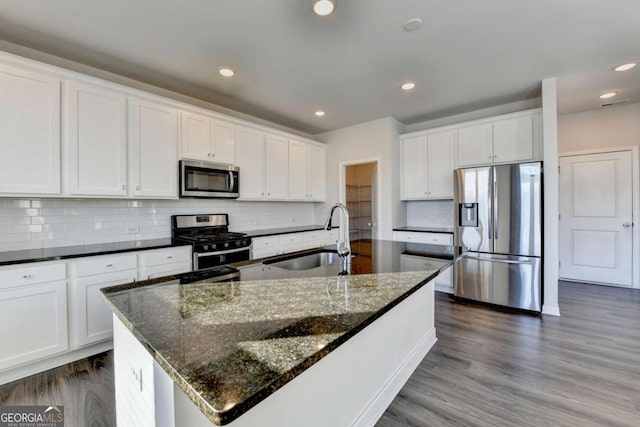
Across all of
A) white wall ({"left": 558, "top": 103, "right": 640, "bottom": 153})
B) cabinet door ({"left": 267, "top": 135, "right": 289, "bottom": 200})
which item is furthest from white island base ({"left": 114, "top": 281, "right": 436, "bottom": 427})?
white wall ({"left": 558, "top": 103, "right": 640, "bottom": 153})

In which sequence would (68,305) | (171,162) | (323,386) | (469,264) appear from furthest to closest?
(469,264), (171,162), (68,305), (323,386)

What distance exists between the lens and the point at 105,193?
261 centimetres

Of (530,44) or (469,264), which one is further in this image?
(469,264)

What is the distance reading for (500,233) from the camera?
3.40m

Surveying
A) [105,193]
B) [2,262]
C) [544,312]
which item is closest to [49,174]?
[105,193]

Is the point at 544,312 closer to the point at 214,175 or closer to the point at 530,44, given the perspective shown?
the point at 530,44

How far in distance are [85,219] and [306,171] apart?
3.05 meters

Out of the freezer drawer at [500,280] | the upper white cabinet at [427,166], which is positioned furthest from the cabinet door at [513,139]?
the freezer drawer at [500,280]

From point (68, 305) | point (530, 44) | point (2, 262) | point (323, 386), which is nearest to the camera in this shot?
point (323, 386)

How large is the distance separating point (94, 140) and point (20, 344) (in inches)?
68.2

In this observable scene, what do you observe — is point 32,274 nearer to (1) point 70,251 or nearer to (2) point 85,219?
(1) point 70,251

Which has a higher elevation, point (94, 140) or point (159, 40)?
point (159, 40)

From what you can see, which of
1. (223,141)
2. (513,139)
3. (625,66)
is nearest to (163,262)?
(223,141)

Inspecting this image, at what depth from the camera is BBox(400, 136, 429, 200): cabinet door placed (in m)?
4.32
